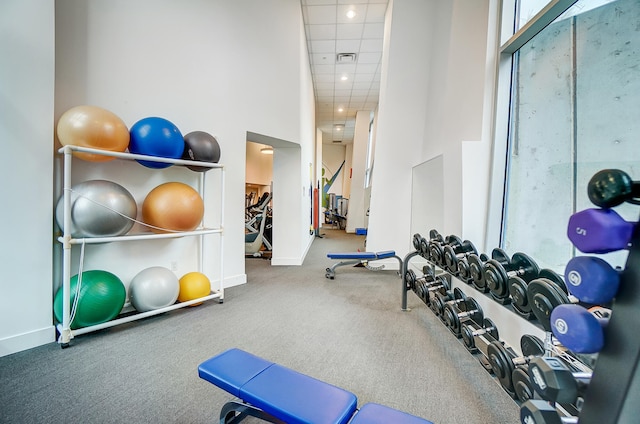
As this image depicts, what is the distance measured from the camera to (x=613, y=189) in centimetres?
76

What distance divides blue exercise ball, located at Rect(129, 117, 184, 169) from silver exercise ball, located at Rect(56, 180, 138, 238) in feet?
1.35

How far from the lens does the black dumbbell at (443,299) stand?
2078 mm

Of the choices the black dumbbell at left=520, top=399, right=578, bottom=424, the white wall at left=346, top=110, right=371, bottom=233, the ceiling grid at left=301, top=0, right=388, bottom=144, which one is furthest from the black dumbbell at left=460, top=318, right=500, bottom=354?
the white wall at left=346, top=110, right=371, bottom=233

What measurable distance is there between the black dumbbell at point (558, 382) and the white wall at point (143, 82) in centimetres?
312

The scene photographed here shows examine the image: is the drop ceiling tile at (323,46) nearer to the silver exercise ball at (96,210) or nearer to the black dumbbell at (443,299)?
the silver exercise ball at (96,210)

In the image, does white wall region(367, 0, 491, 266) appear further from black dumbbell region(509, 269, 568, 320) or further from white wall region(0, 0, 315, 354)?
white wall region(0, 0, 315, 354)

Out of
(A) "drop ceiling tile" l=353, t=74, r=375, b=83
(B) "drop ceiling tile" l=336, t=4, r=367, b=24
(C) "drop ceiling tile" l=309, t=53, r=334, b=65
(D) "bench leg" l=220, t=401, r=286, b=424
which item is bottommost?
(D) "bench leg" l=220, t=401, r=286, b=424

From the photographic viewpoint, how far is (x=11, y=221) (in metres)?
1.99

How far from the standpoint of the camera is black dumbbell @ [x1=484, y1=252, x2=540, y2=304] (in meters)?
1.46

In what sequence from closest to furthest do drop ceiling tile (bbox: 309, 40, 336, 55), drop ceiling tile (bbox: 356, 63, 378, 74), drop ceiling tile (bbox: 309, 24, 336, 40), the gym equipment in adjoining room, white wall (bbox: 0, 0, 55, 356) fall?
white wall (bbox: 0, 0, 55, 356) < the gym equipment in adjoining room < drop ceiling tile (bbox: 309, 24, 336, 40) < drop ceiling tile (bbox: 309, 40, 336, 55) < drop ceiling tile (bbox: 356, 63, 378, 74)

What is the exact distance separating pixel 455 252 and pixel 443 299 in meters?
0.39

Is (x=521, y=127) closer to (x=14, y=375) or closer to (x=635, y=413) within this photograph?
(x=635, y=413)

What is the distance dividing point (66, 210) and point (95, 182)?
1.02 feet

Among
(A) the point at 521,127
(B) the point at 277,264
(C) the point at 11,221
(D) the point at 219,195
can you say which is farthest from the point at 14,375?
(A) the point at 521,127
